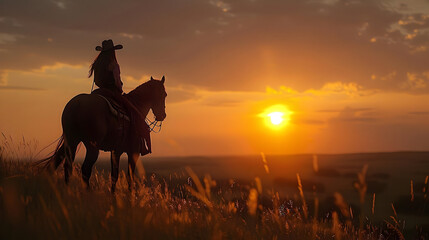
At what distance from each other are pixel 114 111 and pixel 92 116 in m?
0.57

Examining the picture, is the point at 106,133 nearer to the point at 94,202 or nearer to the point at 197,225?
the point at 94,202

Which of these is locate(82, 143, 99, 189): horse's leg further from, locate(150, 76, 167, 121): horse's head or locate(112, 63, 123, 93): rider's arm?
locate(150, 76, 167, 121): horse's head

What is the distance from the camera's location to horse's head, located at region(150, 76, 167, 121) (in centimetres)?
954

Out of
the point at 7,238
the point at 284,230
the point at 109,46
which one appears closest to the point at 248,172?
the point at 284,230

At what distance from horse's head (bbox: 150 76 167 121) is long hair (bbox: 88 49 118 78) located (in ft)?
3.86

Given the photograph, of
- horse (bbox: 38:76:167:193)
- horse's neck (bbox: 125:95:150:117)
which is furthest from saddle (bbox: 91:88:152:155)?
horse's neck (bbox: 125:95:150:117)

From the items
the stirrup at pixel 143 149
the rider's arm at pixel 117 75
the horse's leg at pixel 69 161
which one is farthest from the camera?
the stirrup at pixel 143 149

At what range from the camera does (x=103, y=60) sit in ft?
28.5

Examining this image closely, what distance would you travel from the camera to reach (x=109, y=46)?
28.6 feet

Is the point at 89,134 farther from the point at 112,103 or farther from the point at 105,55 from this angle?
the point at 105,55

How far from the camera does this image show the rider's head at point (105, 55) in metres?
8.67

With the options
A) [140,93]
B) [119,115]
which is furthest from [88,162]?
[140,93]

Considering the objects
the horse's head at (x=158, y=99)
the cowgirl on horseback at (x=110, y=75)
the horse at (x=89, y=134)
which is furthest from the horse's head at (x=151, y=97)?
the horse at (x=89, y=134)

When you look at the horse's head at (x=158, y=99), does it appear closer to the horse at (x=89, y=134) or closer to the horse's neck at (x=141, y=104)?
the horse's neck at (x=141, y=104)
